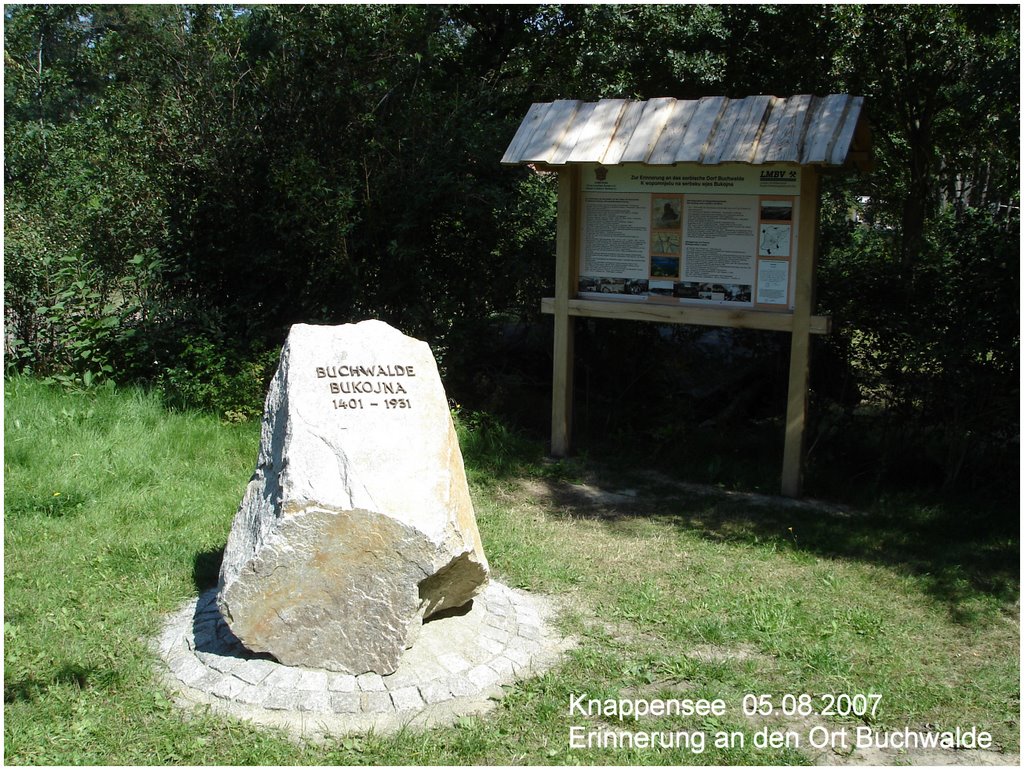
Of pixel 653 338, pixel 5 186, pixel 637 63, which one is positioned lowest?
pixel 653 338

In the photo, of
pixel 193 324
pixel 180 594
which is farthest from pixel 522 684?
pixel 193 324

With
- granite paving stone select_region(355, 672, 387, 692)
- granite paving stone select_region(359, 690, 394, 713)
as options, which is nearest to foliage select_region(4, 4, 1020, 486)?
granite paving stone select_region(355, 672, 387, 692)

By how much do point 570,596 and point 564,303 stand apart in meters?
3.02

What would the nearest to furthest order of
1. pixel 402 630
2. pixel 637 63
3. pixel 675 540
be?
pixel 402 630 → pixel 675 540 → pixel 637 63

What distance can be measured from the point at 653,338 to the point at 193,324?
4287 mm

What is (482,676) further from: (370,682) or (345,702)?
(345,702)

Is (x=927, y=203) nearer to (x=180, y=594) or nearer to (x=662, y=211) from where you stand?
(x=662, y=211)

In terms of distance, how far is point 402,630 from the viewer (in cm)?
434

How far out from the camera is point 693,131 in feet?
22.9

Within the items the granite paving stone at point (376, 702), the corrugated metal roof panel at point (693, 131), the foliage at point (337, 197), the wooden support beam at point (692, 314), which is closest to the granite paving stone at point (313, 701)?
the granite paving stone at point (376, 702)

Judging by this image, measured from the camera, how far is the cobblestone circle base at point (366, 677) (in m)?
4.12

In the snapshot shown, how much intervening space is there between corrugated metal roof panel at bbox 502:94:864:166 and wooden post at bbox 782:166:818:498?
12.6 inches

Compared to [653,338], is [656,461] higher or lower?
lower

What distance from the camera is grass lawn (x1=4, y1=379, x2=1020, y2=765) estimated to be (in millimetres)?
4004
